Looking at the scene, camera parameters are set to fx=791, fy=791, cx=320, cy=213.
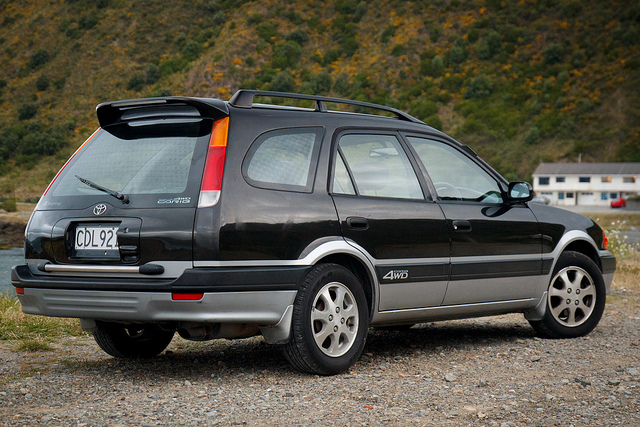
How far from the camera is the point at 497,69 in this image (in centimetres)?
10625

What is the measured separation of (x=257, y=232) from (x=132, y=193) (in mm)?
811

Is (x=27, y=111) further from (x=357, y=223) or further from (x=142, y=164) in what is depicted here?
(x=357, y=223)

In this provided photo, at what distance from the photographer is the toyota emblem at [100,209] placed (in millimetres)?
4803

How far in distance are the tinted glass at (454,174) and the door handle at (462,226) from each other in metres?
0.22

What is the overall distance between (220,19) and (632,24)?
189 feet

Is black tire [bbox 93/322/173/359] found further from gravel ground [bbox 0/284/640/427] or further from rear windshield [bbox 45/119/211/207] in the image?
rear windshield [bbox 45/119/211/207]

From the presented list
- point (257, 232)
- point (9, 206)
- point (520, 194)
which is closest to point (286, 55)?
point (9, 206)

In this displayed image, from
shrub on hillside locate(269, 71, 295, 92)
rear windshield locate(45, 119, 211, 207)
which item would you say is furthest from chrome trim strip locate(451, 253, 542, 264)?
shrub on hillside locate(269, 71, 295, 92)

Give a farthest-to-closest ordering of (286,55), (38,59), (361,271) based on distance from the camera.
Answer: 1. (38,59)
2. (286,55)
3. (361,271)

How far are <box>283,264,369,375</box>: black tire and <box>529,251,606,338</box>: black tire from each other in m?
2.26

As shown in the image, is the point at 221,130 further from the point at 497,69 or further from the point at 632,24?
the point at 632,24

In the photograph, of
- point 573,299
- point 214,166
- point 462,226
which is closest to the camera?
point 214,166

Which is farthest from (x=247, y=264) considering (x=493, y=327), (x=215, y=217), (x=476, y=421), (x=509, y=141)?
(x=509, y=141)

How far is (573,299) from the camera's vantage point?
6961mm
